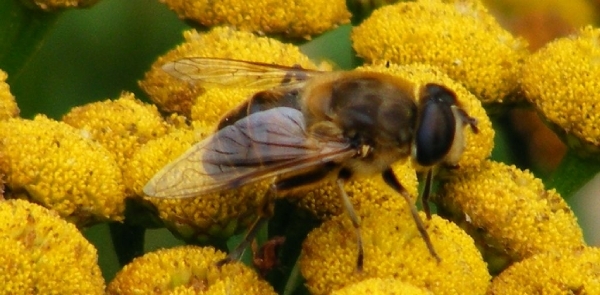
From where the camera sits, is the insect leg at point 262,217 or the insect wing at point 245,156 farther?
the insect leg at point 262,217

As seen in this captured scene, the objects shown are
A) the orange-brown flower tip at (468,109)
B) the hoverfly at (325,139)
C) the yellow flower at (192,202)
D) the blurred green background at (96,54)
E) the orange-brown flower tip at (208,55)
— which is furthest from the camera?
the blurred green background at (96,54)

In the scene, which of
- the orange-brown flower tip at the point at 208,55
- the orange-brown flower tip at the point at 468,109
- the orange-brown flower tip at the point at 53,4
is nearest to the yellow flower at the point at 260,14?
the orange-brown flower tip at the point at 208,55

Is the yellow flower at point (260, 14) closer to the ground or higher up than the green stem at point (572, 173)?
closer to the ground

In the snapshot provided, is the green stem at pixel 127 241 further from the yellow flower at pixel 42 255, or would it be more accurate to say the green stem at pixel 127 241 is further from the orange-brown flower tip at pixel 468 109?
the orange-brown flower tip at pixel 468 109

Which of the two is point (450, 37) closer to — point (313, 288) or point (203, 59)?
point (203, 59)

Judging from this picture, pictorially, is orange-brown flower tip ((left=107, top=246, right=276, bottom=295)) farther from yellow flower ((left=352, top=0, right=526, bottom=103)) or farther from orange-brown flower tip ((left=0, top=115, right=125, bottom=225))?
yellow flower ((left=352, top=0, right=526, bottom=103))

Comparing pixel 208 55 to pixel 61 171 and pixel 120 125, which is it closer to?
pixel 120 125

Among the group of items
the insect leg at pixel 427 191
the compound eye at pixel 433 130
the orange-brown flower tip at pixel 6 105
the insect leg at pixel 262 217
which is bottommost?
the orange-brown flower tip at pixel 6 105

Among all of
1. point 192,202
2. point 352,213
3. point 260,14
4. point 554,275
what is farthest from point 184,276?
point 260,14
